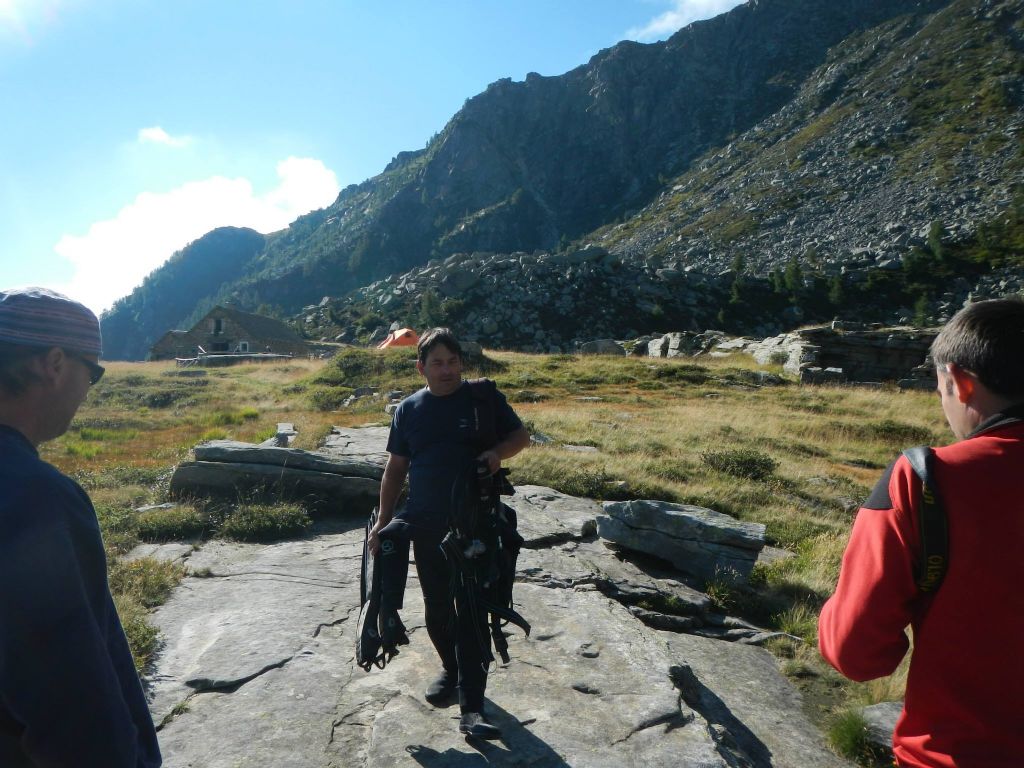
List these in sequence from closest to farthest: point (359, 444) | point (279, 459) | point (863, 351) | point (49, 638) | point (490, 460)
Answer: point (49, 638), point (490, 460), point (279, 459), point (359, 444), point (863, 351)

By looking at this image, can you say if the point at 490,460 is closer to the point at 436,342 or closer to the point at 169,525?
the point at 436,342

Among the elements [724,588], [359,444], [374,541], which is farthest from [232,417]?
[374,541]

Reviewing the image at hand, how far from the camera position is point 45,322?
5.49ft

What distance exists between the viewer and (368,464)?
8.68m

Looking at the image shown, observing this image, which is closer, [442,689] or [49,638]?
[49,638]

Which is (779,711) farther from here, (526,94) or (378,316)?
(526,94)

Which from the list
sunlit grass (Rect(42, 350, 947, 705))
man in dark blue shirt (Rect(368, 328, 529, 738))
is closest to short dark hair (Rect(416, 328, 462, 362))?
man in dark blue shirt (Rect(368, 328, 529, 738))

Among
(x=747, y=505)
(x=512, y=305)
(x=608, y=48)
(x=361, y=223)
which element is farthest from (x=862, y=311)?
(x=608, y=48)

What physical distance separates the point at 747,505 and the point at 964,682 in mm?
8103

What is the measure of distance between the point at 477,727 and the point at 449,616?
0.59 meters

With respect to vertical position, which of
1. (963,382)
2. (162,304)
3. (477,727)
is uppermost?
(162,304)

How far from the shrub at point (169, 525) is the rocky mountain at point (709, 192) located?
3692 centimetres

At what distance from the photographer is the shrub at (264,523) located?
7152mm

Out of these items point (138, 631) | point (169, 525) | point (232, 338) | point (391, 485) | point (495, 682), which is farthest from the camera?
point (232, 338)
